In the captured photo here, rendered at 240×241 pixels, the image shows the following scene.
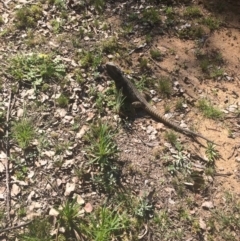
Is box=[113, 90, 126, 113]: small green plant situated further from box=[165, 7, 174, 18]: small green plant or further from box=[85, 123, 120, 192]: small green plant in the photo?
box=[165, 7, 174, 18]: small green plant

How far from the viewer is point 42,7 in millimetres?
7074

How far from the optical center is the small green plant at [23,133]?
207 inches

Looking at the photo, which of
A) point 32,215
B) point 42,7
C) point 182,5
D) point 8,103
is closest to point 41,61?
point 8,103

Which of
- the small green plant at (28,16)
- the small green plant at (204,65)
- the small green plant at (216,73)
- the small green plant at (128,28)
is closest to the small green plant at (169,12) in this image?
the small green plant at (128,28)

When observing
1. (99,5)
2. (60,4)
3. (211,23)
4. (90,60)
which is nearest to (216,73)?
(211,23)

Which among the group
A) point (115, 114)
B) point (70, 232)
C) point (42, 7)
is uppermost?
point (42, 7)

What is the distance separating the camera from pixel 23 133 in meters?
5.26

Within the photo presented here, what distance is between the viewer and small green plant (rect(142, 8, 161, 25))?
7.14m

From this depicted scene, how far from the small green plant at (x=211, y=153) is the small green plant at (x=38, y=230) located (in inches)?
90.9

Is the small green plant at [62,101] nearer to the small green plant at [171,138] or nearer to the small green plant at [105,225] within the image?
the small green plant at [171,138]

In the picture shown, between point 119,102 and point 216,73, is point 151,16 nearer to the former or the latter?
point 216,73

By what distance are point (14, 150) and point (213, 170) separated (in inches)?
104

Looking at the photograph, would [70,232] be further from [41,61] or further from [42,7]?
[42,7]

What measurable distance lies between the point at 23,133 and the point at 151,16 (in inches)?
131
